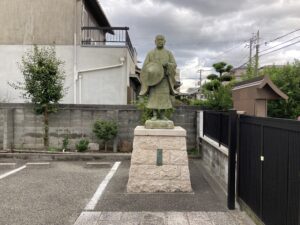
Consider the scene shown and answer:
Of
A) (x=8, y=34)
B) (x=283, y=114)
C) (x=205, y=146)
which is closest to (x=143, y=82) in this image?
(x=205, y=146)

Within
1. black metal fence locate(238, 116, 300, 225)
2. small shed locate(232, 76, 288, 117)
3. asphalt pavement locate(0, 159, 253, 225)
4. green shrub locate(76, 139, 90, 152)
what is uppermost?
small shed locate(232, 76, 288, 117)

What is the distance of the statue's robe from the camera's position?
20.4 feet

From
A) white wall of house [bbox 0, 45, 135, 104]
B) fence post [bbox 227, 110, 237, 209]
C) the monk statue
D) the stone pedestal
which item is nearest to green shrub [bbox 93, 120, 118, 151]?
white wall of house [bbox 0, 45, 135, 104]

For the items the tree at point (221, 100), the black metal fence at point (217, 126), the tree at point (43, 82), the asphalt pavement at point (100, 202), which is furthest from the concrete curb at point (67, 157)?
the tree at point (221, 100)

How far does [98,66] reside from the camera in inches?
471

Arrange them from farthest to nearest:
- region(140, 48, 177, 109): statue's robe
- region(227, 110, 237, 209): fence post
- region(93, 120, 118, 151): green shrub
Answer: region(93, 120, 118, 151): green shrub < region(140, 48, 177, 109): statue's robe < region(227, 110, 237, 209): fence post

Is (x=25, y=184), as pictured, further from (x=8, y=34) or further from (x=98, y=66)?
(x=8, y=34)

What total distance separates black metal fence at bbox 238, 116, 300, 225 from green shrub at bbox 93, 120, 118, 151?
18.0 ft

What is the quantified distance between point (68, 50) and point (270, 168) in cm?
1016

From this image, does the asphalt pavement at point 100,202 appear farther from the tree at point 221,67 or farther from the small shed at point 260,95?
the tree at point 221,67

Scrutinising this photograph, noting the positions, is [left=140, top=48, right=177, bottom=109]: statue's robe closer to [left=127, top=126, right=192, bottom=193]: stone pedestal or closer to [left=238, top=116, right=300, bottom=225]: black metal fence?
[left=127, top=126, right=192, bottom=193]: stone pedestal

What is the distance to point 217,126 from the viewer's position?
7.32m

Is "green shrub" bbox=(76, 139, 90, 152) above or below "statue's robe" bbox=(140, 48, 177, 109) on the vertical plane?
below

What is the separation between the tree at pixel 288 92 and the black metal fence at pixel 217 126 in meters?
2.17
